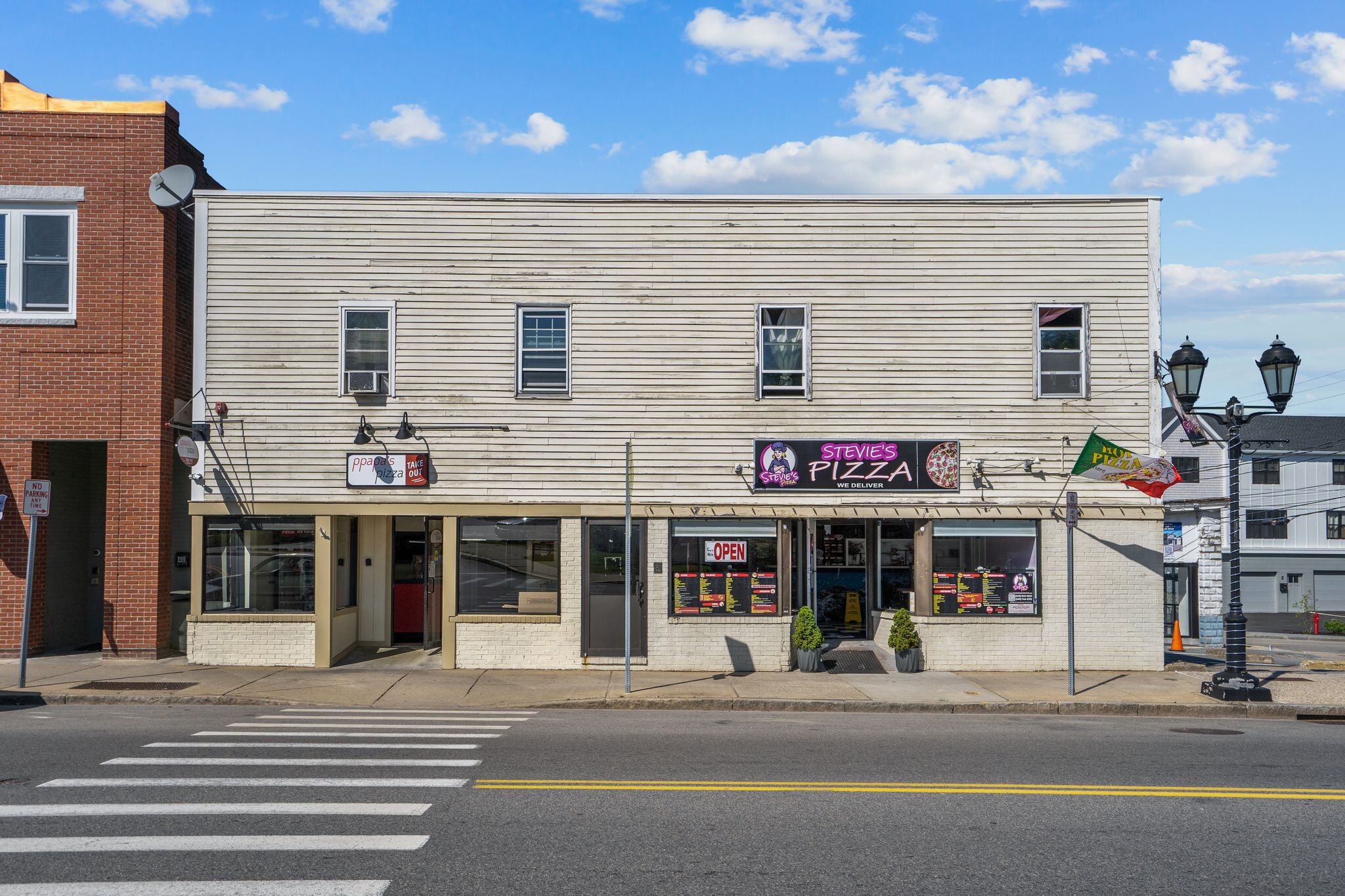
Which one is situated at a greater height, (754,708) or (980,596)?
(980,596)

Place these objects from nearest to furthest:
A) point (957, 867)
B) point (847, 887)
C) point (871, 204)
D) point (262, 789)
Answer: point (847, 887) → point (957, 867) → point (262, 789) → point (871, 204)

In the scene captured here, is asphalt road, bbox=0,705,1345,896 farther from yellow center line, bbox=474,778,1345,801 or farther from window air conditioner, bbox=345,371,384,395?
window air conditioner, bbox=345,371,384,395

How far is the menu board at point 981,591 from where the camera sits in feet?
54.9

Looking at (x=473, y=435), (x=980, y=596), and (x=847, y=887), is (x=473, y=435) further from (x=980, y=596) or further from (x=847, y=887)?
(x=847, y=887)

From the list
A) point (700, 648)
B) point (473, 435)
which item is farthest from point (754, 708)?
point (473, 435)

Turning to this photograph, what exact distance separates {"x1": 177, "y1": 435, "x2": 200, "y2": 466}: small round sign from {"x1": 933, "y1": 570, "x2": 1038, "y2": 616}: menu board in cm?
1173

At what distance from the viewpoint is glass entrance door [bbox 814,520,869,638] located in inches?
720

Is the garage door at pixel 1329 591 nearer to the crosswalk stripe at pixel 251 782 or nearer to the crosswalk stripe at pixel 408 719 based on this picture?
the crosswalk stripe at pixel 408 719

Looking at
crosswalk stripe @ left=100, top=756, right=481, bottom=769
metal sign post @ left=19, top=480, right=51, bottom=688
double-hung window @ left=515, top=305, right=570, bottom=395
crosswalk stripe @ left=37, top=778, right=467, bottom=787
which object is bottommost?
crosswalk stripe @ left=100, top=756, right=481, bottom=769

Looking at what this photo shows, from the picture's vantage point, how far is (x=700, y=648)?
16375 mm

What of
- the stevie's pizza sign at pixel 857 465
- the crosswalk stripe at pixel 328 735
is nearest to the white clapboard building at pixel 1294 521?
the stevie's pizza sign at pixel 857 465

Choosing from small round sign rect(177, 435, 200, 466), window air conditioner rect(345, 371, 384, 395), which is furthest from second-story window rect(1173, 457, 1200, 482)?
small round sign rect(177, 435, 200, 466)

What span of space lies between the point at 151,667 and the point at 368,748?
24.3 feet

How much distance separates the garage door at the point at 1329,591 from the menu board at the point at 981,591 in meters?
45.6
